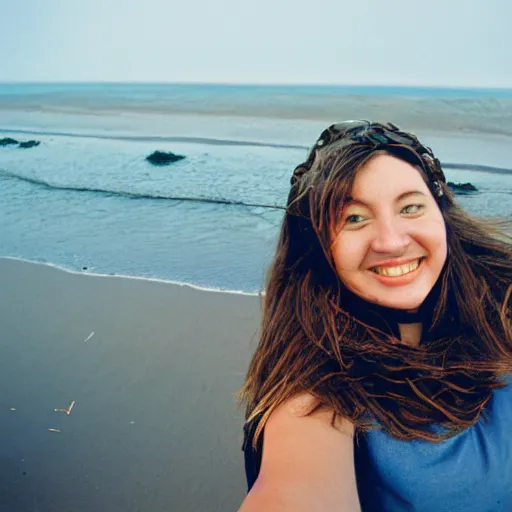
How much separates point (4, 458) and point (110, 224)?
514 centimetres

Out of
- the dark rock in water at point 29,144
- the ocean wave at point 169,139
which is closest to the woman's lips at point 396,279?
the ocean wave at point 169,139

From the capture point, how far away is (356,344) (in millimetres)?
1683

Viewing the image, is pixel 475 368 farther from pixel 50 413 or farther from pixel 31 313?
pixel 31 313

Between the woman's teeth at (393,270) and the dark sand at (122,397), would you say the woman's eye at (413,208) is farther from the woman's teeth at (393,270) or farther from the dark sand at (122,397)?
the dark sand at (122,397)

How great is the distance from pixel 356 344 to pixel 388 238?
1.06 feet

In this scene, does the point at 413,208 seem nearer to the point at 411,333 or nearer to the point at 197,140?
the point at 411,333

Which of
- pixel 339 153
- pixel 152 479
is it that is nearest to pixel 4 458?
pixel 152 479

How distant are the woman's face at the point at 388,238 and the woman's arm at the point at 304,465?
374 millimetres

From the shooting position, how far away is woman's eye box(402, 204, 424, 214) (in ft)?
5.53

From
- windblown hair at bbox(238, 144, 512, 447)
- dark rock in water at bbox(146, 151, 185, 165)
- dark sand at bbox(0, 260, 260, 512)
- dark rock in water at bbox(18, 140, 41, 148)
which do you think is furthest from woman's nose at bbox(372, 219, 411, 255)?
dark rock in water at bbox(18, 140, 41, 148)

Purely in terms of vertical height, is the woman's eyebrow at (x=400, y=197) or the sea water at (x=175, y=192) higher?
the woman's eyebrow at (x=400, y=197)

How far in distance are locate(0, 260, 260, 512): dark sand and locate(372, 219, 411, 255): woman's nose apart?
183 centimetres

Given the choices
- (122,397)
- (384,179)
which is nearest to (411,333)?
(384,179)

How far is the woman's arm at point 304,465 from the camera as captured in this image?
133cm
